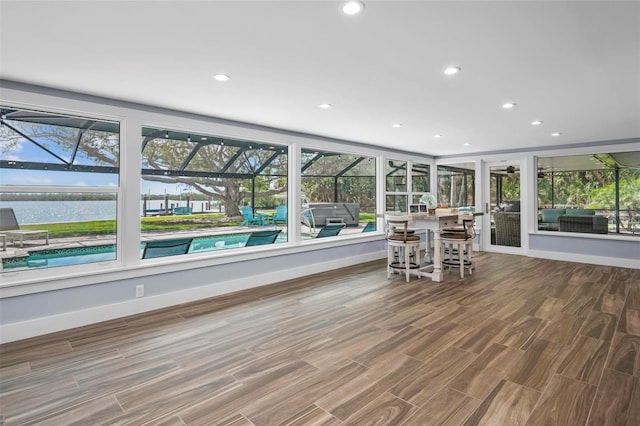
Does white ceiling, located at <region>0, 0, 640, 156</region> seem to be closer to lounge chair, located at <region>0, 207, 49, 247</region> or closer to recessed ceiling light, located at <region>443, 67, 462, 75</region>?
recessed ceiling light, located at <region>443, 67, 462, 75</region>

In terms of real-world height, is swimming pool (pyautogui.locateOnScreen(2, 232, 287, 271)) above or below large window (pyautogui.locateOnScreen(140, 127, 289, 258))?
below

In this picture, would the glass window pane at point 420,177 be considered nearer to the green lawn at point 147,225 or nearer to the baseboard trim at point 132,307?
the baseboard trim at point 132,307

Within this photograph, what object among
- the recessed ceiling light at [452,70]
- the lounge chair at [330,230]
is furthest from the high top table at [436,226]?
the recessed ceiling light at [452,70]

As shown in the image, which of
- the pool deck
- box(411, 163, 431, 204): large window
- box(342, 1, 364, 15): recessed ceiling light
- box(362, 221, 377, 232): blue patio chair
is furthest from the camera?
box(411, 163, 431, 204): large window

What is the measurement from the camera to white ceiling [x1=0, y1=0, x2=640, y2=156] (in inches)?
74.4

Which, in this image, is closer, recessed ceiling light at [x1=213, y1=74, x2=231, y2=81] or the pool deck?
recessed ceiling light at [x1=213, y1=74, x2=231, y2=81]

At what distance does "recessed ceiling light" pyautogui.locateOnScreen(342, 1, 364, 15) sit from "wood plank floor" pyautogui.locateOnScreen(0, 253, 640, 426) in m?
2.25

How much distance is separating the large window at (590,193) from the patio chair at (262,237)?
5.48 meters

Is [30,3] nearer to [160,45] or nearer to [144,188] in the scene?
[160,45]

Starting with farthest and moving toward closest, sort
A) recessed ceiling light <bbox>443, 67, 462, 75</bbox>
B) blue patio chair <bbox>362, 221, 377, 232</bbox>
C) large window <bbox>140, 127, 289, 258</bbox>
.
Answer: blue patio chair <bbox>362, 221, 377, 232</bbox> → large window <bbox>140, 127, 289, 258</bbox> → recessed ceiling light <bbox>443, 67, 462, 75</bbox>

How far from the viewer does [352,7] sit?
183 cm

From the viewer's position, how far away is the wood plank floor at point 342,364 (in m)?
1.91

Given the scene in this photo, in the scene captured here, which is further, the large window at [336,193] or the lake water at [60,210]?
the large window at [336,193]

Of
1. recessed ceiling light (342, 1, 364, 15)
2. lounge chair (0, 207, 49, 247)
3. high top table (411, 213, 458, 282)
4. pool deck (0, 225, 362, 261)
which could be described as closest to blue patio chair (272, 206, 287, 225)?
pool deck (0, 225, 362, 261)
